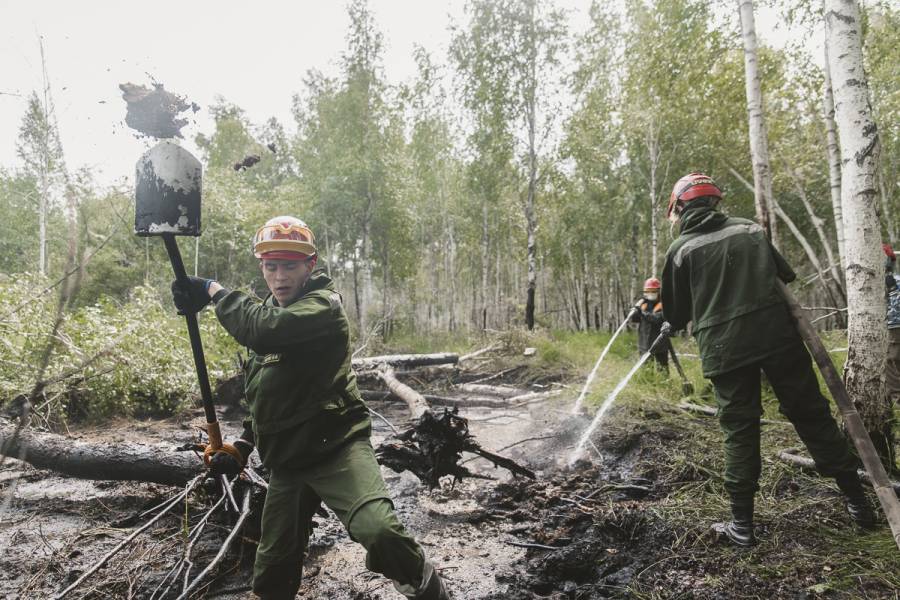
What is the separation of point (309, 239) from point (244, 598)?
2250mm

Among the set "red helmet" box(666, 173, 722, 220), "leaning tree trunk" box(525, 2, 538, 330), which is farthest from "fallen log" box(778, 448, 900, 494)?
"leaning tree trunk" box(525, 2, 538, 330)

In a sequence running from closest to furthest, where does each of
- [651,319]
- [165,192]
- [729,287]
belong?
[165,192] → [729,287] → [651,319]

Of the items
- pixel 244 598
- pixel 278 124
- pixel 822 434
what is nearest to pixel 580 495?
pixel 822 434

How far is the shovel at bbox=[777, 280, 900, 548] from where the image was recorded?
2.15m

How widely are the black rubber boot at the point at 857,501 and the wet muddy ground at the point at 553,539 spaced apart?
0.09m

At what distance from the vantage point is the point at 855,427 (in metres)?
2.35

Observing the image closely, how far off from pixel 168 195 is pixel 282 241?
1.93 feet

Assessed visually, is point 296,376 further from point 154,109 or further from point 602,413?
point 602,413

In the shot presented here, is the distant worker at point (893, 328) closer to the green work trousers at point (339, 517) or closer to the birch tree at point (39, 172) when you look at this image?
the green work trousers at point (339, 517)

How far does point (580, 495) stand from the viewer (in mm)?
4055

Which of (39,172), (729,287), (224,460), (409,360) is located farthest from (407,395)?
(39,172)

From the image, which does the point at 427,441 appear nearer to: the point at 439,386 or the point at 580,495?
the point at 580,495

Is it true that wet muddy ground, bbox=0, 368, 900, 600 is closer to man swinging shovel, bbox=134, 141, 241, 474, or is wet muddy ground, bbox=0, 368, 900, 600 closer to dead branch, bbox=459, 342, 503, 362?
man swinging shovel, bbox=134, 141, 241, 474

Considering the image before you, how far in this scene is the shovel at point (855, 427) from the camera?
2148mm
